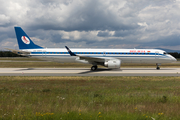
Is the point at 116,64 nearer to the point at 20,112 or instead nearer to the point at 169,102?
the point at 169,102

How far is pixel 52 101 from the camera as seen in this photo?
776 cm

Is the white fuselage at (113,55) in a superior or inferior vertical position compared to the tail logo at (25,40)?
inferior

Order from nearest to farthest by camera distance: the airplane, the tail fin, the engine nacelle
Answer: the engine nacelle → the airplane → the tail fin

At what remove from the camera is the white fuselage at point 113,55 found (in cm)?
2934

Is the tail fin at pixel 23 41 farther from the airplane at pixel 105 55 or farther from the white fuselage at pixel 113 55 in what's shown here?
the white fuselage at pixel 113 55

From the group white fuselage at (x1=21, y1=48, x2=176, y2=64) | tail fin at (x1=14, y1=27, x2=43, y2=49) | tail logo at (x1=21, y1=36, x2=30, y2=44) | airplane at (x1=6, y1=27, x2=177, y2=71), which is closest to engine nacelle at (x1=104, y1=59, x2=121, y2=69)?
airplane at (x1=6, y1=27, x2=177, y2=71)

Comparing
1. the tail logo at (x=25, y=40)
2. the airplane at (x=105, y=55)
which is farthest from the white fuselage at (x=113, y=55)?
the tail logo at (x=25, y=40)

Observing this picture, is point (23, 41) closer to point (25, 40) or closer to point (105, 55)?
point (25, 40)

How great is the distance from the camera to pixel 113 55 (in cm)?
2934

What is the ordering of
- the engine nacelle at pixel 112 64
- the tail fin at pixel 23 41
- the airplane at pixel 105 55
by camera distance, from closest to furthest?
the engine nacelle at pixel 112 64 → the airplane at pixel 105 55 → the tail fin at pixel 23 41

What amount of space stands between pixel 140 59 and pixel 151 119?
25.5 meters

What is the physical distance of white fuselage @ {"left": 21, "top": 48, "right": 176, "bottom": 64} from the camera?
2934cm

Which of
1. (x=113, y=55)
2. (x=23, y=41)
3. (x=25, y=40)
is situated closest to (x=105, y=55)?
(x=113, y=55)

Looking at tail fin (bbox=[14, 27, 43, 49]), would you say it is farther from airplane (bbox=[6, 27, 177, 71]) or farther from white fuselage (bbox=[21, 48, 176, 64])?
white fuselage (bbox=[21, 48, 176, 64])
